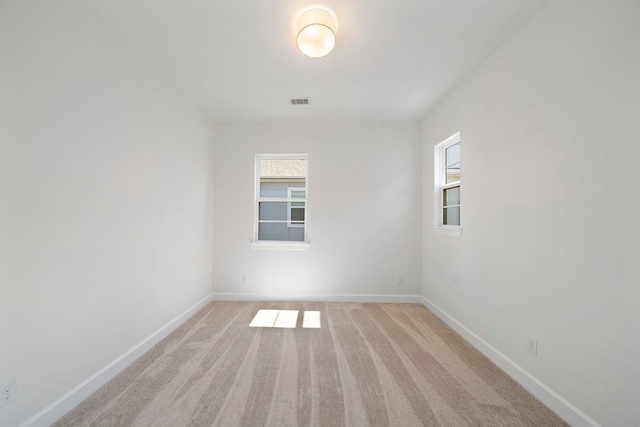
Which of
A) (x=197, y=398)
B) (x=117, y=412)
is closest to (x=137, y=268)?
(x=117, y=412)

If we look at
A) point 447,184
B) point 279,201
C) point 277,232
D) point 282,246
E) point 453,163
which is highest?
point 453,163

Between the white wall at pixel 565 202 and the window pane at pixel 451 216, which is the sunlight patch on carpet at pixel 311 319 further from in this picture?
the window pane at pixel 451 216

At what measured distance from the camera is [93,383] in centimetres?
182

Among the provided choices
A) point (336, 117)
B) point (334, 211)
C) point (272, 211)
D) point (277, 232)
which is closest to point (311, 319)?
point (277, 232)

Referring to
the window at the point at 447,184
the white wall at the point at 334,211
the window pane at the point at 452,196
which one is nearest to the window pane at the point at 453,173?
the window at the point at 447,184

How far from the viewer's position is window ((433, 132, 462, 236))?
10.2 feet

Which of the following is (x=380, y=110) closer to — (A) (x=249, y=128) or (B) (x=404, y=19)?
(B) (x=404, y=19)

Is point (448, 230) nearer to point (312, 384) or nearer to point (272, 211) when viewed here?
point (312, 384)

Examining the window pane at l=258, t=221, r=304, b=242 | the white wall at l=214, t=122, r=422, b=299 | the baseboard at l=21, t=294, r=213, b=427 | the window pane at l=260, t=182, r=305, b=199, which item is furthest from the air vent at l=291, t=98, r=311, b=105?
the baseboard at l=21, t=294, r=213, b=427

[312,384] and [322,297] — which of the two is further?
[322,297]

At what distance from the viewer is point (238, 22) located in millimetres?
1942

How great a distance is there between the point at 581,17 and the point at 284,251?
11.6ft

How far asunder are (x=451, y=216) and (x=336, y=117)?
2032 millimetres

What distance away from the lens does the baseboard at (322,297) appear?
384 cm
